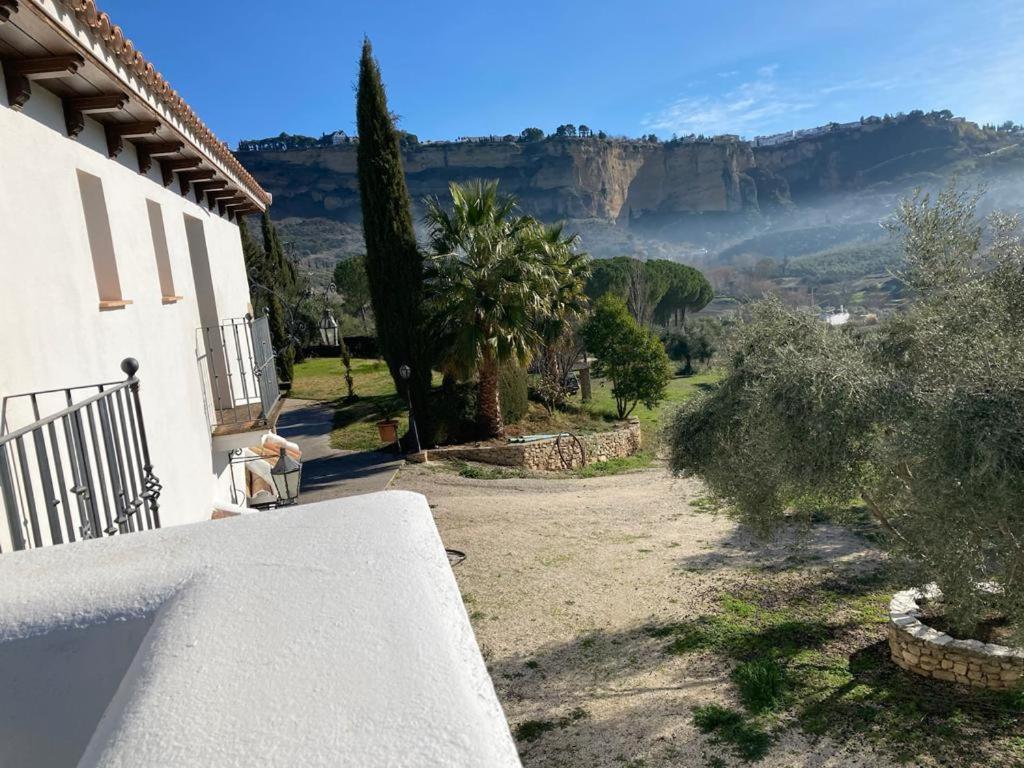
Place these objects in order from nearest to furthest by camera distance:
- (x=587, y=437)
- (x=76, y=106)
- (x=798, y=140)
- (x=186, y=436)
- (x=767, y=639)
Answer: (x=76, y=106) < (x=186, y=436) < (x=767, y=639) < (x=587, y=437) < (x=798, y=140)

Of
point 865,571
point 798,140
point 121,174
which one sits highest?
point 798,140

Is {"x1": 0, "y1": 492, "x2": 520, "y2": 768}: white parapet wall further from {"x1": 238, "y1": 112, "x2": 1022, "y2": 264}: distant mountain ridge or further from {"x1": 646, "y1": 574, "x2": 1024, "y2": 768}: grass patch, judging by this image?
{"x1": 238, "y1": 112, "x2": 1022, "y2": 264}: distant mountain ridge

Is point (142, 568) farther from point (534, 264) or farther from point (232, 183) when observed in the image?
point (534, 264)

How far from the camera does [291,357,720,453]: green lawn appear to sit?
22250mm

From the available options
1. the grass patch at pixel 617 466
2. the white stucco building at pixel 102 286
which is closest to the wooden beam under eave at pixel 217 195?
the white stucco building at pixel 102 286

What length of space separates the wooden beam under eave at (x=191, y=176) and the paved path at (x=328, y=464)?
6.59 meters

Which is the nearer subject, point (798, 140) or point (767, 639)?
point (767, 639)

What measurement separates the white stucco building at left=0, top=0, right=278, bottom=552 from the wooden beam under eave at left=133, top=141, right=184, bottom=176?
0.07 feet

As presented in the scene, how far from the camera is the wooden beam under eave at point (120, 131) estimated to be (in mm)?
6000

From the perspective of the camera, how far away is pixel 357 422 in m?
23.6

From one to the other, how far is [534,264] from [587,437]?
6.09 m

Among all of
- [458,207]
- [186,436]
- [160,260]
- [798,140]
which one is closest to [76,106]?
[160,260]

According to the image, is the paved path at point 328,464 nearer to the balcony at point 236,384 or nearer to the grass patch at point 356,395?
the grass patch at point 356,395

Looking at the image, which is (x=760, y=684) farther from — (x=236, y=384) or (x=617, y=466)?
(x=617, y=466)
